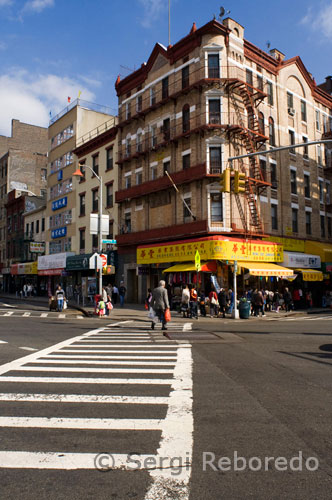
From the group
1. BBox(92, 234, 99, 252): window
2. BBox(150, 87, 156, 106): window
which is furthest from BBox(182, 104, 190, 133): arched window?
BBox(92, 234, 99, 252): window

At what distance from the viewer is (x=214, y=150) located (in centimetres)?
2794

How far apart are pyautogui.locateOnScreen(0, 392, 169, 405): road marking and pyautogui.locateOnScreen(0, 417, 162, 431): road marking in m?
0.73

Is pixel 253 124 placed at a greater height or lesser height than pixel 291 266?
greater

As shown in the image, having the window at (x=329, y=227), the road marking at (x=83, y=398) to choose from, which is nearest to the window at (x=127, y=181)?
the window at (x=329, y=227)

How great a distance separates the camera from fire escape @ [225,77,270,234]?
2778 centimetres

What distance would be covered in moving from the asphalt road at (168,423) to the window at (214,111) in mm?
21620

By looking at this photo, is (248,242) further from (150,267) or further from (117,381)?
(117,381)

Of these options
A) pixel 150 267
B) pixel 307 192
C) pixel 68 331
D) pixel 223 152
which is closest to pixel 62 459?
pixel 68 331

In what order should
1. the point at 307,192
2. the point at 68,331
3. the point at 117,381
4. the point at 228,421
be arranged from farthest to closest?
the point at 307,192, the point at 68,331, the point at 117,381, the point at 228,421

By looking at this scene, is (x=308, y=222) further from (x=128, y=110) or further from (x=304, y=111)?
(x=128, y=110)

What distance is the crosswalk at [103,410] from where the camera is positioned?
3.83 m

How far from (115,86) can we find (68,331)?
28.5 meters

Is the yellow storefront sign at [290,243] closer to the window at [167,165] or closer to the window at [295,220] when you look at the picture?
the window at [295,220]

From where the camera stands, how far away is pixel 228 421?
196 inches
